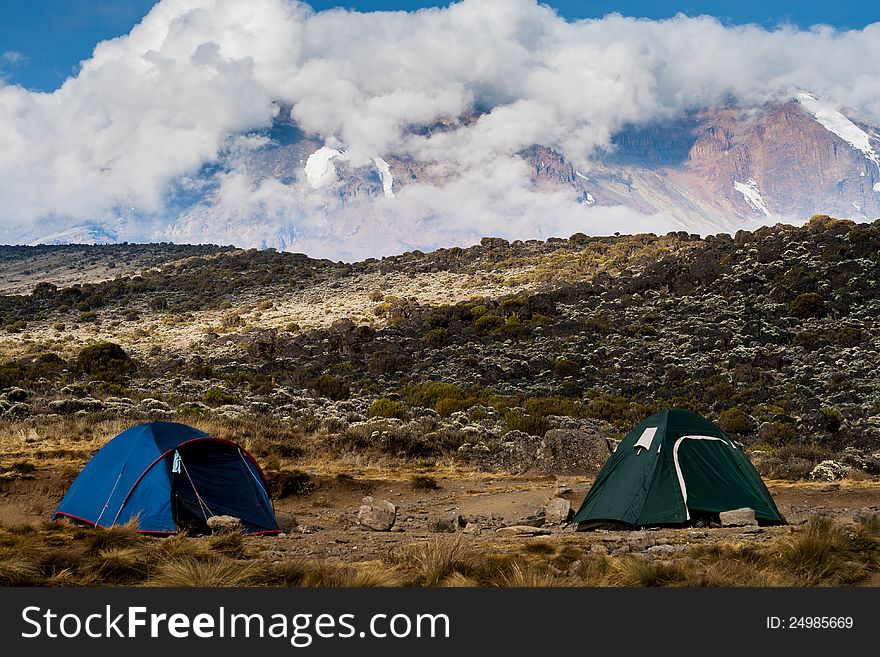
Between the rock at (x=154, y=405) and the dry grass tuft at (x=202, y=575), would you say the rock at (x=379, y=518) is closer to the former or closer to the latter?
the dry grass tuft at (x=202, y=575)

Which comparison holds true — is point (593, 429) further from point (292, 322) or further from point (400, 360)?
point (292, 322)

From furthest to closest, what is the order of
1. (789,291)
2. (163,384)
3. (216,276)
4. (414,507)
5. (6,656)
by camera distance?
(216,276)
(789,291)
(163,384)
(414,507)
(6,656)

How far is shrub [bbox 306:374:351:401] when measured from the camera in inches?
1208

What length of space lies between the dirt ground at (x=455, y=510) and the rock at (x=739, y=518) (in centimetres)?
49

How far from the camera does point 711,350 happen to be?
3503 cm

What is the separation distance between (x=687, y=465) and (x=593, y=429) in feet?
37.6

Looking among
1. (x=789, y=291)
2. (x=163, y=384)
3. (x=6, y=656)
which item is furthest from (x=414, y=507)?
(x=789, y=291)

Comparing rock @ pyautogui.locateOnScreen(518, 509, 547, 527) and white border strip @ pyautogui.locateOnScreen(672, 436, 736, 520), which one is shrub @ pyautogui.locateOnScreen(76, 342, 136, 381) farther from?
white border strip @ pyautogui.locateOnScreen(672, 436, 736, 520)

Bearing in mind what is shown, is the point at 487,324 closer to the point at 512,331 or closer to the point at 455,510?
the point at 512,331

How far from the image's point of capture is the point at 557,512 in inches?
510

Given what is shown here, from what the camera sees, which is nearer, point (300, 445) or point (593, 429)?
point (300, 445)

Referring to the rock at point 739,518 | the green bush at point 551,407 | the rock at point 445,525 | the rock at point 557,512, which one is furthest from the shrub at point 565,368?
the rock at point 739,518

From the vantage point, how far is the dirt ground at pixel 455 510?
927cm

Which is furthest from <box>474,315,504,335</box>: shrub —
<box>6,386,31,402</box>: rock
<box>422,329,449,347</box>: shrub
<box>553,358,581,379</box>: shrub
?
<box>6,386,31,402</box>: rock
